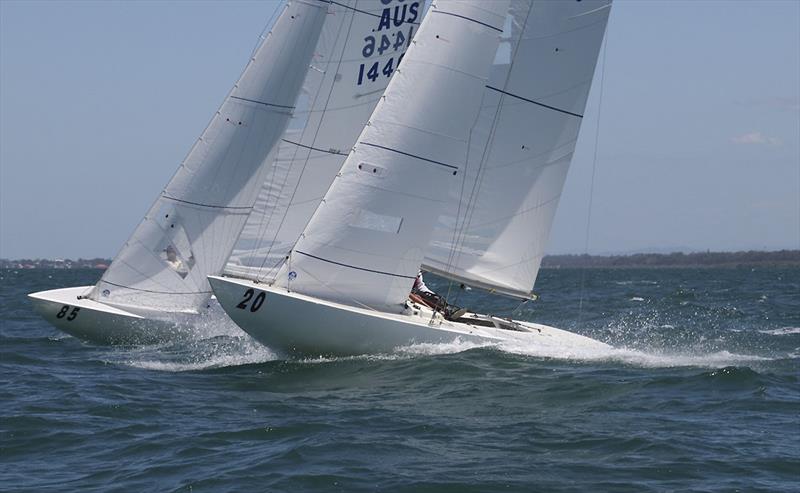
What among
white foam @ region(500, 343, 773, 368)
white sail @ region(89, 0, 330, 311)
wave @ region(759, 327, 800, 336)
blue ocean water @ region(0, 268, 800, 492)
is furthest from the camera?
wave @ region(759, 327, 800, 336)

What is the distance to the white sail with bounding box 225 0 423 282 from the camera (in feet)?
57.5

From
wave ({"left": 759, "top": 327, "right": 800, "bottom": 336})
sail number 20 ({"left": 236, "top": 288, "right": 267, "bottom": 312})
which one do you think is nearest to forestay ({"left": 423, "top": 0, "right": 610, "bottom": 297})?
sail number 20 ({"left": 236, "top": 288, "right": 267, "bottom": 312})

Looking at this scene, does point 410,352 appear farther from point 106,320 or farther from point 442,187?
point 106,320

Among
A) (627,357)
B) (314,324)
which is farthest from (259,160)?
(627,357)

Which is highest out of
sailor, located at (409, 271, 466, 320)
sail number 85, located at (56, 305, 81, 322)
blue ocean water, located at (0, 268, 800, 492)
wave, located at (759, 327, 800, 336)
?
wave, located at (759, 327, 800, 336)

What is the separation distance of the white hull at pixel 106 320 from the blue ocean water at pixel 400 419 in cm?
26

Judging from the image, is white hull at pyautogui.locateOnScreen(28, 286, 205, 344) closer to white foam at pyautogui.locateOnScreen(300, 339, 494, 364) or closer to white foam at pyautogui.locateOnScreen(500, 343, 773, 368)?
white foam at pyautogui.locateOnScreen(300, 339, 494, 364)

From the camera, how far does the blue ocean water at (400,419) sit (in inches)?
338

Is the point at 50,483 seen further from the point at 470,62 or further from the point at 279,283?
the point at 470,62

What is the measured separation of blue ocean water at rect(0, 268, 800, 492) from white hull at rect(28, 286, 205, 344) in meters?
0.26

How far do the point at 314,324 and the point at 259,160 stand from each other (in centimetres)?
487

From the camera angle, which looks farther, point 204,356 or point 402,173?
point 204,356

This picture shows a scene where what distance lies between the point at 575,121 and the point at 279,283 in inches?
198

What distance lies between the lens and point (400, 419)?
10836mm
